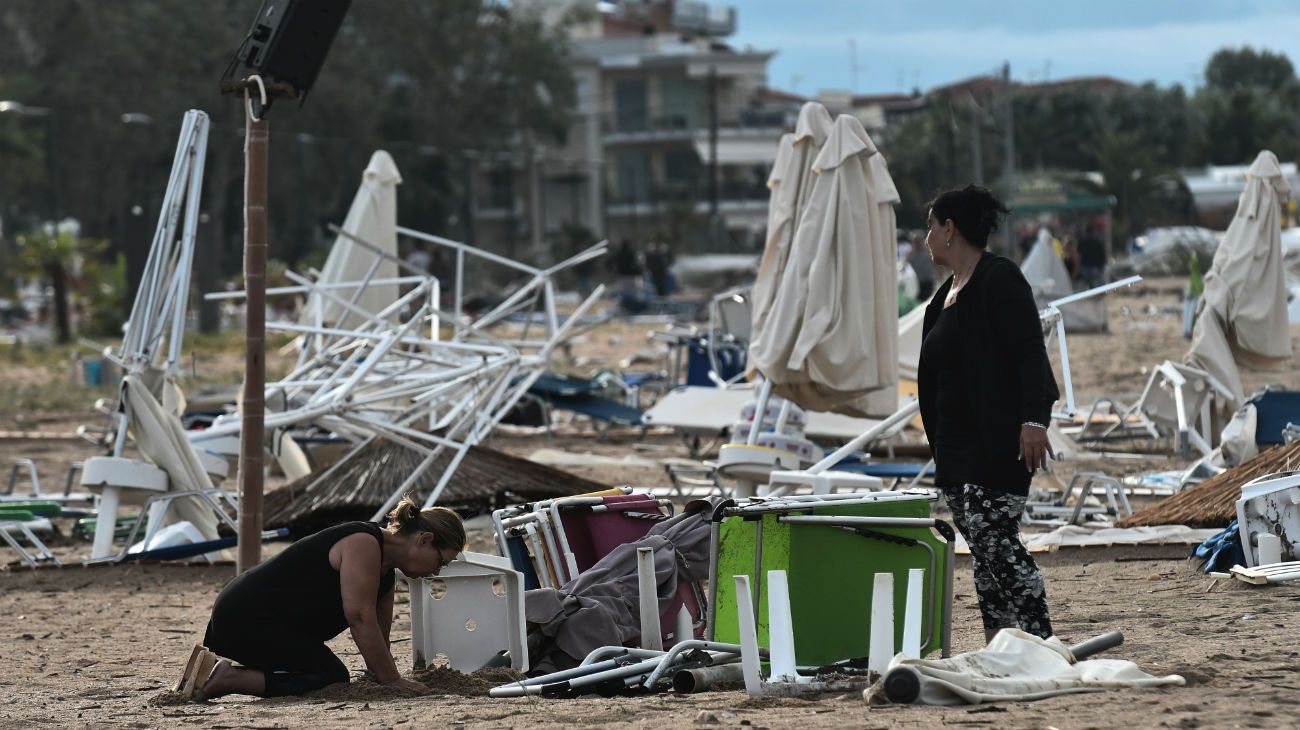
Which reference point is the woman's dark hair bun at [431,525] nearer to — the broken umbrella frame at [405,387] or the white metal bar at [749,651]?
the white metal bar at [749,651]

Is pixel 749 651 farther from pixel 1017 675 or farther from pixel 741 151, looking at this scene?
pixel 741 151

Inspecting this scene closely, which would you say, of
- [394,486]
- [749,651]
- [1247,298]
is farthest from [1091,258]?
[749,651]

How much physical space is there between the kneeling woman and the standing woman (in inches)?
60.4

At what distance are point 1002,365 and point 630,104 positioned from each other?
221 feet

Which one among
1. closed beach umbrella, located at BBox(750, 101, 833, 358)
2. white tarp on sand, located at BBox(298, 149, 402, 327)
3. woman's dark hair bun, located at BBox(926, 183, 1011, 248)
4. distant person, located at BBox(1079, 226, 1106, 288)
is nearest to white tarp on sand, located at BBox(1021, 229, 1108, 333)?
distant person, located at BBox(1079, 226, 1106, 288)

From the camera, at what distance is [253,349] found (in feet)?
24.3

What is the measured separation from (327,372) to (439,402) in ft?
6.50

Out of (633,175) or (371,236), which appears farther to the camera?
(633,175)

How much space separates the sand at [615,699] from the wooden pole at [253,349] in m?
0.45

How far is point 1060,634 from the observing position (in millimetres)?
5727

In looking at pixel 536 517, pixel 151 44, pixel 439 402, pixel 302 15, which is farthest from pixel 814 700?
pixel 151 44

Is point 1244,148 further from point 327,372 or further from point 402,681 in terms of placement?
point 402,681

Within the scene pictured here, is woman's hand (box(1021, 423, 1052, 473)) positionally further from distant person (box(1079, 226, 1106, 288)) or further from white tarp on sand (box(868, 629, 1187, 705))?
distant person (box(1079, 226, 1106, 288))

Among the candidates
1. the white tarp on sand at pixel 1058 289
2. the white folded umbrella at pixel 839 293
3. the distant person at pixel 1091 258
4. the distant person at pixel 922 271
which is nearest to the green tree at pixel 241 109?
the distant person at pixel 922 271
